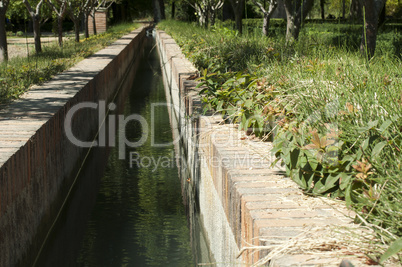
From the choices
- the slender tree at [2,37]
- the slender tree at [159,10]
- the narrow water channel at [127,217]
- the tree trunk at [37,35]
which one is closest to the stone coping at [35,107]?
the narrow water channel at [127,217]

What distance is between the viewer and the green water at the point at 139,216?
5.62 m

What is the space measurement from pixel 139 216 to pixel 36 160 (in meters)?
1.69

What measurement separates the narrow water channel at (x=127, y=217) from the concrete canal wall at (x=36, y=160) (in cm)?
25

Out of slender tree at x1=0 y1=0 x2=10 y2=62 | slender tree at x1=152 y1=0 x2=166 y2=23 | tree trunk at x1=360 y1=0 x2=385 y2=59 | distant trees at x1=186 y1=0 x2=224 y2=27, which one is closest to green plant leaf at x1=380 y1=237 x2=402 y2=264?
tree trunk at x1=360 y1=0 x2=385 y2=59

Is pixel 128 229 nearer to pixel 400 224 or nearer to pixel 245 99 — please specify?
pixel 245 99

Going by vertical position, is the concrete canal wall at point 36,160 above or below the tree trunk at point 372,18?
below

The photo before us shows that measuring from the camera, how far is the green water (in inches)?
221

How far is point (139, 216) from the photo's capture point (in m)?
6.58

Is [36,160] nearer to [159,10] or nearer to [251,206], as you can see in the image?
[251,206]

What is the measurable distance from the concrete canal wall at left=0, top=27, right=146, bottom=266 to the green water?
50 cm

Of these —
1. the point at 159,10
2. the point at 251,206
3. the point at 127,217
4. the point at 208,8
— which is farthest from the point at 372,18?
the point at 159,10

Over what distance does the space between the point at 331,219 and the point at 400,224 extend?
0.43 m

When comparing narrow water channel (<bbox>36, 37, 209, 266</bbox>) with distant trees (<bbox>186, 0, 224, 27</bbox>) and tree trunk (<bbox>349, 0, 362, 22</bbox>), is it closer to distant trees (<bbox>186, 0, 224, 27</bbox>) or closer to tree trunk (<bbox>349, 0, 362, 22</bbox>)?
tree trunk (<bbox>349, 0, 362, 22</bbox>)

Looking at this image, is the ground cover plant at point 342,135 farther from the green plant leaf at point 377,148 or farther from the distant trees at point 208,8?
the distant trees at point 208,8
